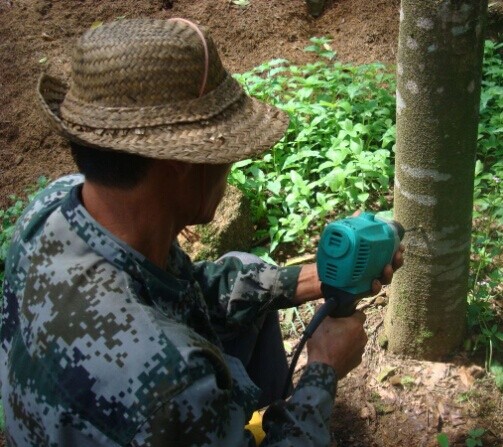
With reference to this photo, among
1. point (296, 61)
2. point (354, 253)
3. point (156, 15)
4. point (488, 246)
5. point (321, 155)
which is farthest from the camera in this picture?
point (156, 15)

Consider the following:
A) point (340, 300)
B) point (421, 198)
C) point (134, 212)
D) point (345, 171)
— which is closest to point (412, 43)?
point (421, 198)

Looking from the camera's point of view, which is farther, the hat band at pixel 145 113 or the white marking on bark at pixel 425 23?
the white marking on bark at pixel 425 23

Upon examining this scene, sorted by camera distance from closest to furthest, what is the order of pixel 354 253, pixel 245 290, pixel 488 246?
pixel 354 253 → pixel 245 290 → pixel 488 246

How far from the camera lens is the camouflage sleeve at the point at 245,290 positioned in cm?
221

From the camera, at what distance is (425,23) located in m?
2.10

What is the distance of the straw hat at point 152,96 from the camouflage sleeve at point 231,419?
1.75ft

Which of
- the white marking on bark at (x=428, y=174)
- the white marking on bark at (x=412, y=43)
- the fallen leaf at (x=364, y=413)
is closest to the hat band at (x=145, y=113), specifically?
the white marking on bark at (x=412, y=43)

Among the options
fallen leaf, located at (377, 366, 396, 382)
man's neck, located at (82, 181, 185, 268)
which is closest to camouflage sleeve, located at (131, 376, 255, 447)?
man's neck, located at (82, 181, 185, 268)

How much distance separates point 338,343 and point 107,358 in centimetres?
78

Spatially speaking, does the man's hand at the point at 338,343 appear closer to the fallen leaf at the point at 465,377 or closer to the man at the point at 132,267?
the man at the point at 132,267

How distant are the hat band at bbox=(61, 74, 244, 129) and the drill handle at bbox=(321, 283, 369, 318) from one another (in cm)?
71

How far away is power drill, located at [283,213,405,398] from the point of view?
1.93 m

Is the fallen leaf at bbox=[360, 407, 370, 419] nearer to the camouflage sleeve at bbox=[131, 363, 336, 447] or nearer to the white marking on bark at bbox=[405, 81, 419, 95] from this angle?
the camouflage sleeve at bbox=[131, 363, 336, 447]

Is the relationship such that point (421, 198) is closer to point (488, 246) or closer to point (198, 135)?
point (488, 246)
